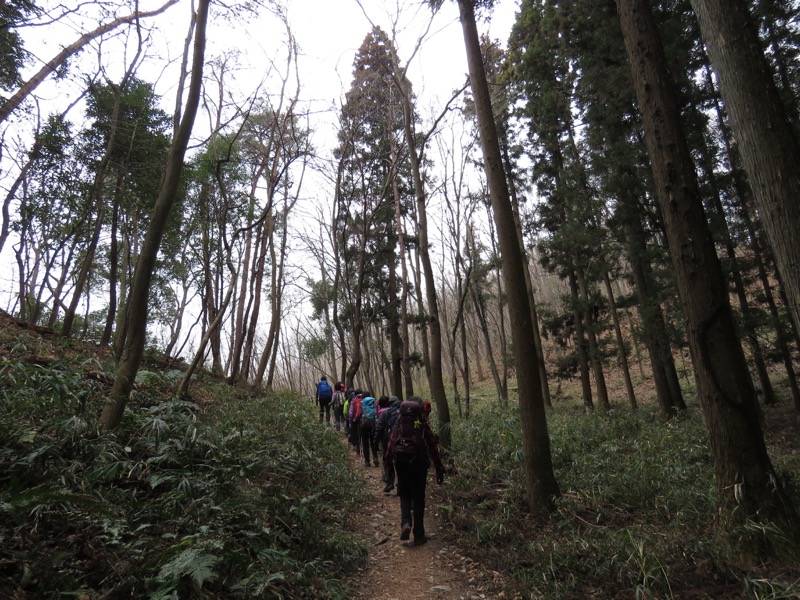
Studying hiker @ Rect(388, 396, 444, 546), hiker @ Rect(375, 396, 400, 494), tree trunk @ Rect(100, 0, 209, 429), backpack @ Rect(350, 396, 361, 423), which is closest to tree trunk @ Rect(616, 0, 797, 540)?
hiker @ Rect(388, 396, 444, 546)

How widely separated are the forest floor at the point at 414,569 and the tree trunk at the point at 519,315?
126 cm

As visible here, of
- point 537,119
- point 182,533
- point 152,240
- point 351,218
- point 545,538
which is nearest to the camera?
point 182,533

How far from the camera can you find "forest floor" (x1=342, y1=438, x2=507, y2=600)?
414cm

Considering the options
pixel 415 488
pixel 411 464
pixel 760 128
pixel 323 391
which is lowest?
pixel 415 488

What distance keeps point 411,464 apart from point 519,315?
7.70ft

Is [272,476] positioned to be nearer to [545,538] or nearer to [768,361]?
[545,538]

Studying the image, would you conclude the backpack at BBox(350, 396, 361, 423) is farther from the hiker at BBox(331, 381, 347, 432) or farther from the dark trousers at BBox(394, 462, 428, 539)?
the dark trousers at BBox(394, 462, 428, 539)

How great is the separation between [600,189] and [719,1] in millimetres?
8258

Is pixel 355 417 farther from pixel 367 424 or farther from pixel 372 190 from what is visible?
pixel 372 190

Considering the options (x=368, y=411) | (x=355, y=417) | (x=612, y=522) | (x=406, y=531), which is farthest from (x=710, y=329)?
(x=355, y=417)

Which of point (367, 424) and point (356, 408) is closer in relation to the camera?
point (367, 424)

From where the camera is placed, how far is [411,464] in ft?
17.0

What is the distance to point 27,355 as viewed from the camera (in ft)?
21.4

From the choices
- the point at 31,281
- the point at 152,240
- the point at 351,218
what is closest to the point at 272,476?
the point at 152,240
